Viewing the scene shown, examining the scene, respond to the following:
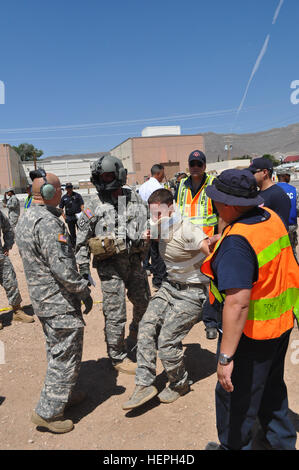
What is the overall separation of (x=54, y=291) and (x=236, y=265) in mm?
1588

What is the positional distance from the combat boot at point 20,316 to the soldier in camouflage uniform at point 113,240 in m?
1.91

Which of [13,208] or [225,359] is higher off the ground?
[13,208]

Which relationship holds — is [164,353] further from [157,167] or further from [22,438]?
[157,167]

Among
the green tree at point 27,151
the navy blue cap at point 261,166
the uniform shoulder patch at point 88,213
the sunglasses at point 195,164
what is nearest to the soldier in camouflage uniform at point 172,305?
the uniform shoulder patch at point 88,213

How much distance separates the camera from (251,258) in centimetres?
192

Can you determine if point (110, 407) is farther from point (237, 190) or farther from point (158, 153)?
point (158, 153)

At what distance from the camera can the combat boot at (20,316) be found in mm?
5246

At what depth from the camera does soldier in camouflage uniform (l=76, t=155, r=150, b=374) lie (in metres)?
3.64

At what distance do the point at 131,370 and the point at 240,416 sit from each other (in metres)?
1.84

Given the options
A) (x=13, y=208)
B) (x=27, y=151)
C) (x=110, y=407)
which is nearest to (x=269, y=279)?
(x=110, y=407)

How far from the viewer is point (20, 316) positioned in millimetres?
5281

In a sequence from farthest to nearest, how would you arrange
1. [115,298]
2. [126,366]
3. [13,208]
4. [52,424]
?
[13,208] → [126,366] → [115,298] → [52,424]

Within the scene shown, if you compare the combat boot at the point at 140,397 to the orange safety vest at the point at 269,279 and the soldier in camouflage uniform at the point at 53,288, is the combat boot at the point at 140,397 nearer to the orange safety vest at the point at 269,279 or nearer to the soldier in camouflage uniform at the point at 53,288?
the soldier in camouflage uniform at the point at 53,288
